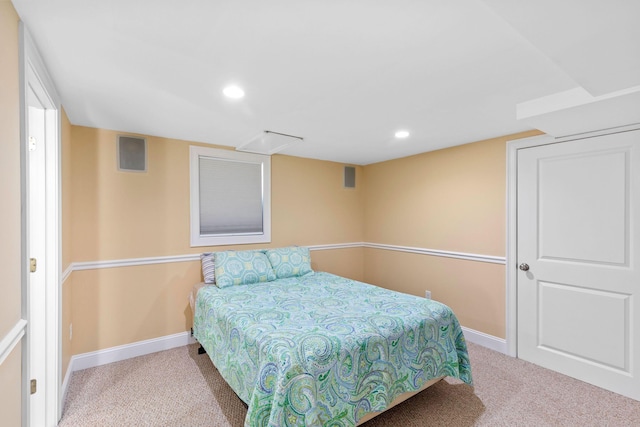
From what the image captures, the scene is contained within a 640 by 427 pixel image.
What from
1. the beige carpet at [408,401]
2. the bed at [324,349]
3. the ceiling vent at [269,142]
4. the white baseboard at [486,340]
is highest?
the ceiling vent at [269,142]

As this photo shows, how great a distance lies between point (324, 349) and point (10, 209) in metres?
1.50

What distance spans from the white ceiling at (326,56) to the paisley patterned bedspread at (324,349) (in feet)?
4.91

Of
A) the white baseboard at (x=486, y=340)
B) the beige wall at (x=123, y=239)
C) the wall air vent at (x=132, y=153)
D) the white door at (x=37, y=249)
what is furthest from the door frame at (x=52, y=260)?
the white baseboard at (x=486, y=340)

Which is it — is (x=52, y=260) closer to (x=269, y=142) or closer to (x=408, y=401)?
(x=269, y=142)

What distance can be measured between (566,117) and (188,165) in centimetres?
327

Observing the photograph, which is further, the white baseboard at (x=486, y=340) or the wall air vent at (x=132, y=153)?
the white baseboard at (x=486, y=340)

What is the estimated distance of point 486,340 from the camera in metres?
3.06

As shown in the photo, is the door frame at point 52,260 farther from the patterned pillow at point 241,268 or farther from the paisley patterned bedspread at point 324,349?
the patterned pillow at point 241,268

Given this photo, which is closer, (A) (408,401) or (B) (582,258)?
(A) (408,401)

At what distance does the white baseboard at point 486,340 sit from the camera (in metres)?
2.93

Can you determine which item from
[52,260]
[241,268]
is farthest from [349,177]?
[52,260]

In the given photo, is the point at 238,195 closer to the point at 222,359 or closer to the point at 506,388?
the point at 222,359

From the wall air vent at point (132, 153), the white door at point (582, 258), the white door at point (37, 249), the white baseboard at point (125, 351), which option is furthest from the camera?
the wall air vent at point (132, 153)

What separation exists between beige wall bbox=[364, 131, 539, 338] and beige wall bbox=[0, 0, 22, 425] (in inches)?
136
